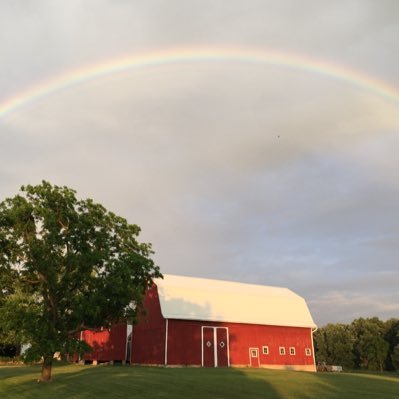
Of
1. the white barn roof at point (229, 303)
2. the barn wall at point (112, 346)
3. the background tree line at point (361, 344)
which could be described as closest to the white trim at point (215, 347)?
the white barn roof at point (229, 303)

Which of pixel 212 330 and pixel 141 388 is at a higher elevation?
pixel 212 330

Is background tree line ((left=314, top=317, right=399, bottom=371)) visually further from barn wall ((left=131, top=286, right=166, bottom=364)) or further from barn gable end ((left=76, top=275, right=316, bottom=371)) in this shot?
barn wall ((left=131, top=286, right=166, bottom=364))

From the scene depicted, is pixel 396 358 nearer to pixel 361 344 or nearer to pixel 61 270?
pixel 361 344

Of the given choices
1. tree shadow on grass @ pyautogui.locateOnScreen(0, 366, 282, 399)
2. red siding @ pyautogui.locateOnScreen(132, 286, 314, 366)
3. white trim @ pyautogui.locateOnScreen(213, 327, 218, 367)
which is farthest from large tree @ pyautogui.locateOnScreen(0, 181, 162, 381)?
white trim @ pyautogui.locateOnScreen(213, 327, 218, 367)

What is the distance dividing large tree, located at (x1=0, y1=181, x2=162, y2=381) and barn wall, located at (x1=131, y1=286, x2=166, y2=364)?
15.6 meters

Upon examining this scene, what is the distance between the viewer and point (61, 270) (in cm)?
2247

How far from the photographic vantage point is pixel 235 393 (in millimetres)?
16172

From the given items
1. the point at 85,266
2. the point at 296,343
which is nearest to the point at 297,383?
the point at 85,266

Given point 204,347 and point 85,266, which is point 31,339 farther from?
point 204,347

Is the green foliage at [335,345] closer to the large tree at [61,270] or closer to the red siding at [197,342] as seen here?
the red siding at [197,342]

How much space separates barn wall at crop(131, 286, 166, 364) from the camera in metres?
38.1

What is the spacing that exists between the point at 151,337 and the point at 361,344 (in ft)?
161

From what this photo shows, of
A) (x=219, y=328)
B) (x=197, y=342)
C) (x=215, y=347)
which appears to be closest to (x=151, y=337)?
(x=197, y=342)

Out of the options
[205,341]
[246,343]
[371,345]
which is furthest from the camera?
[371,345]
